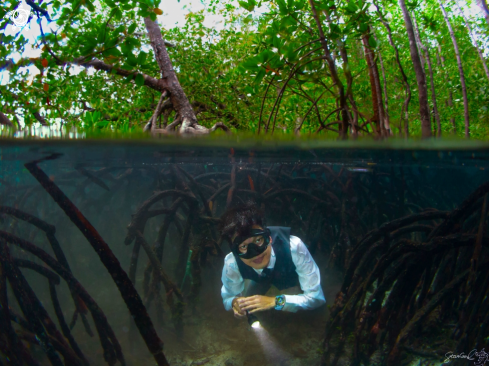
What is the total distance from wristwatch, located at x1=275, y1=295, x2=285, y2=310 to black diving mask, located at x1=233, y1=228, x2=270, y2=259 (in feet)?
1.33

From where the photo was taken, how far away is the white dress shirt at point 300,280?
2.90 m

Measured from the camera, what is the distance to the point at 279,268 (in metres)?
2.91

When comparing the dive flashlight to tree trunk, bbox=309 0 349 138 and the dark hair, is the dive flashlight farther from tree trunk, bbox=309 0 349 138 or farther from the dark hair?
tree trunk, bbox=309 0 349 138

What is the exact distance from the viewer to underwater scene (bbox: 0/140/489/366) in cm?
292

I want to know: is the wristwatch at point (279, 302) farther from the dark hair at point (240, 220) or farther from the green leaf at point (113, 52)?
Answer: the green leaf at point (113, 52)

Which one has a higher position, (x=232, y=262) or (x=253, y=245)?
(x=253, y=245)

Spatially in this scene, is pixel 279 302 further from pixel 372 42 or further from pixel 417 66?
pixel 372 42

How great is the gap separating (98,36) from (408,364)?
4316mm

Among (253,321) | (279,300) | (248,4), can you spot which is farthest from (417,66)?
(253,321)

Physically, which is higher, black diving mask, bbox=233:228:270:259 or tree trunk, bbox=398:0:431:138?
tree trunk, bbox=398:0:431:138

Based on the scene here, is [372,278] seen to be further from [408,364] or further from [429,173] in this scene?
[429,173]

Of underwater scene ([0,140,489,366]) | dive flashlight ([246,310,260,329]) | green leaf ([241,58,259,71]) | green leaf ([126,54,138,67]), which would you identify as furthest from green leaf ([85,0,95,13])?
dive flashlight ([246,310,260,329])

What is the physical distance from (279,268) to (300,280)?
212mm

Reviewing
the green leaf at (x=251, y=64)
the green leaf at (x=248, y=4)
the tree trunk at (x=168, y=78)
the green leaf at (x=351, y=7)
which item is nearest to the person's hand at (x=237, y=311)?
the tree trunk at (x=168, y=78)
